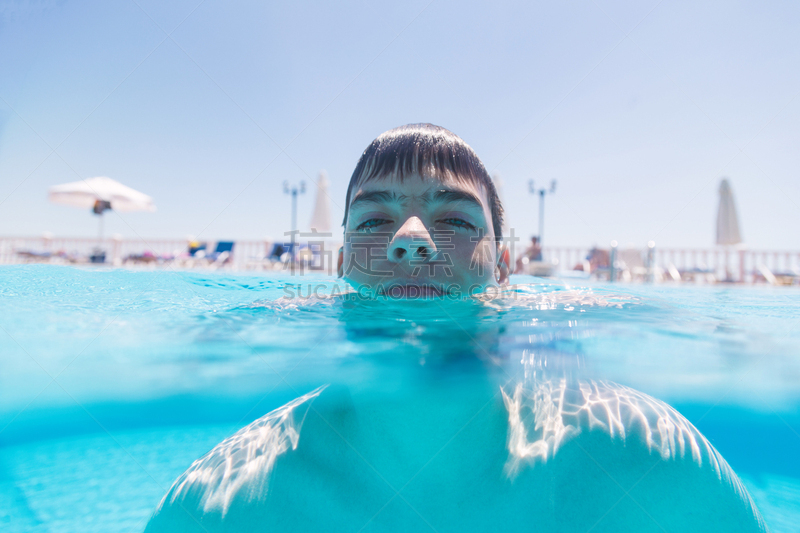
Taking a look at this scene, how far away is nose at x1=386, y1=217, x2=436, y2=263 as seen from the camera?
1668 millimetres

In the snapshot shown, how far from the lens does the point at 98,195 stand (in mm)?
15945

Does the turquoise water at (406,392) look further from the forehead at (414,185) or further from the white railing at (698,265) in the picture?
the white railing at (698,265)

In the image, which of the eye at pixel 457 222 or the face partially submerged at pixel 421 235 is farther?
the eye at pixel 457 222

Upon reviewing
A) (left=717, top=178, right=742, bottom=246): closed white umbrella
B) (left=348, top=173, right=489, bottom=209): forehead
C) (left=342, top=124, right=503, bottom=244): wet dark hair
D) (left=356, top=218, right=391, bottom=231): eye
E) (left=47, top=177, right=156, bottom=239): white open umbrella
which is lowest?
(left=356, top=218, right=391, bottom=231): eye

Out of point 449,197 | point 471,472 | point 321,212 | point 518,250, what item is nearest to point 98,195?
point 321,212

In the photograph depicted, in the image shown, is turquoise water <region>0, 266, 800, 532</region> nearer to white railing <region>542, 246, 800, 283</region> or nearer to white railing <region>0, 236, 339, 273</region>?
white railing <region>542, 246, 800, 283</region>

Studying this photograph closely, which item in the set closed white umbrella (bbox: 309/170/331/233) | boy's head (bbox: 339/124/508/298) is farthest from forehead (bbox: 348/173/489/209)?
closed white umbrella (bbox: 309/170/331/233)

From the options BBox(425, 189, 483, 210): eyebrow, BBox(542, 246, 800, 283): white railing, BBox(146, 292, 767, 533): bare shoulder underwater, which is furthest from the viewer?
BBox(542, 246, 800, 283): white railing

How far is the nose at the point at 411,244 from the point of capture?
65.7 inches

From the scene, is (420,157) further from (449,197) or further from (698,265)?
(698,265)

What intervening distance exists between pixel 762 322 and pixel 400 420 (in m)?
3.07

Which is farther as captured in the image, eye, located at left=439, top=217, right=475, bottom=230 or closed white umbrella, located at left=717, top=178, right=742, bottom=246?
closed white umbrella, located at left=717, top=178, right=742, bottom=246

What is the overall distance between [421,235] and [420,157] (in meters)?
0.58

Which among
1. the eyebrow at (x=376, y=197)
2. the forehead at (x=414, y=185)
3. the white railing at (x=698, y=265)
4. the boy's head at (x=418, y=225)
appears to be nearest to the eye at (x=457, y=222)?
the boy's head at (x=418, y=225)
